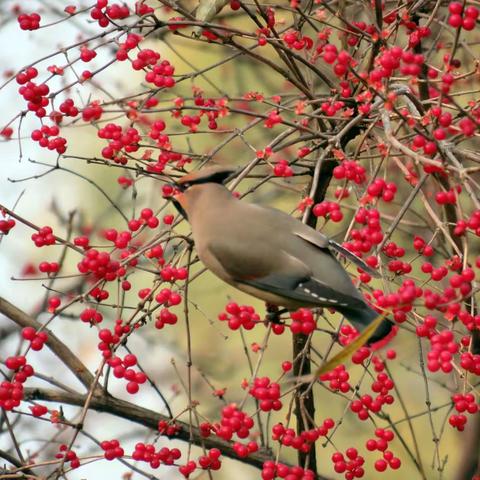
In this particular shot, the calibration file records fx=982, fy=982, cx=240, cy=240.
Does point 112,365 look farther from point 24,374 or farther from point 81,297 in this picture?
point 81,297

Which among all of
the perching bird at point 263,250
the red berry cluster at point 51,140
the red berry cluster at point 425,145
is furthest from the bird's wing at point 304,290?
the red berry cluster at point 51,140

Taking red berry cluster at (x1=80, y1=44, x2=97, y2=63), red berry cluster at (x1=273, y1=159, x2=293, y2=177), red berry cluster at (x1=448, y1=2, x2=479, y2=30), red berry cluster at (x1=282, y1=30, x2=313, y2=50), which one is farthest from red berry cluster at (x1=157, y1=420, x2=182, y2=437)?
red berry cluster at (x1=448, y1=2, x2=479, y2=30)

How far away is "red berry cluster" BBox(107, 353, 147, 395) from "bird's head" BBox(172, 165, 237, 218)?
1.53ft

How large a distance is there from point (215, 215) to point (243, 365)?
4202 mm

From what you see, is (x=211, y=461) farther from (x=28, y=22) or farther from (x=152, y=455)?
(x=28, y=22)

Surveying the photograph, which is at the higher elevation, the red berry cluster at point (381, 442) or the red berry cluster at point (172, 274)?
the red berry cluster at point (172, 274)

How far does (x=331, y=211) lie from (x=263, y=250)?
1.26 feet

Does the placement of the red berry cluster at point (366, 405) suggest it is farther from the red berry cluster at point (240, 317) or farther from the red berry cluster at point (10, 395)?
the red berry cluster at point (10, 395)

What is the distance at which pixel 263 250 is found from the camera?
296 cm

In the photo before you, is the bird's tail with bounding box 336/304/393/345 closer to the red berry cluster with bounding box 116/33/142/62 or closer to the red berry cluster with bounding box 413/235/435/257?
the red berry cluster with bounding box 413/235/435/257

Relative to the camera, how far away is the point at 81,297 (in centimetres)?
250

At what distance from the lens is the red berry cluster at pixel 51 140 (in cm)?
322

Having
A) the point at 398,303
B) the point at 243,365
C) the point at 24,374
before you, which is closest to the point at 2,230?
the point at 24,374

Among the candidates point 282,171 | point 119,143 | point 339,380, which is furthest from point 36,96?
point 339,380
